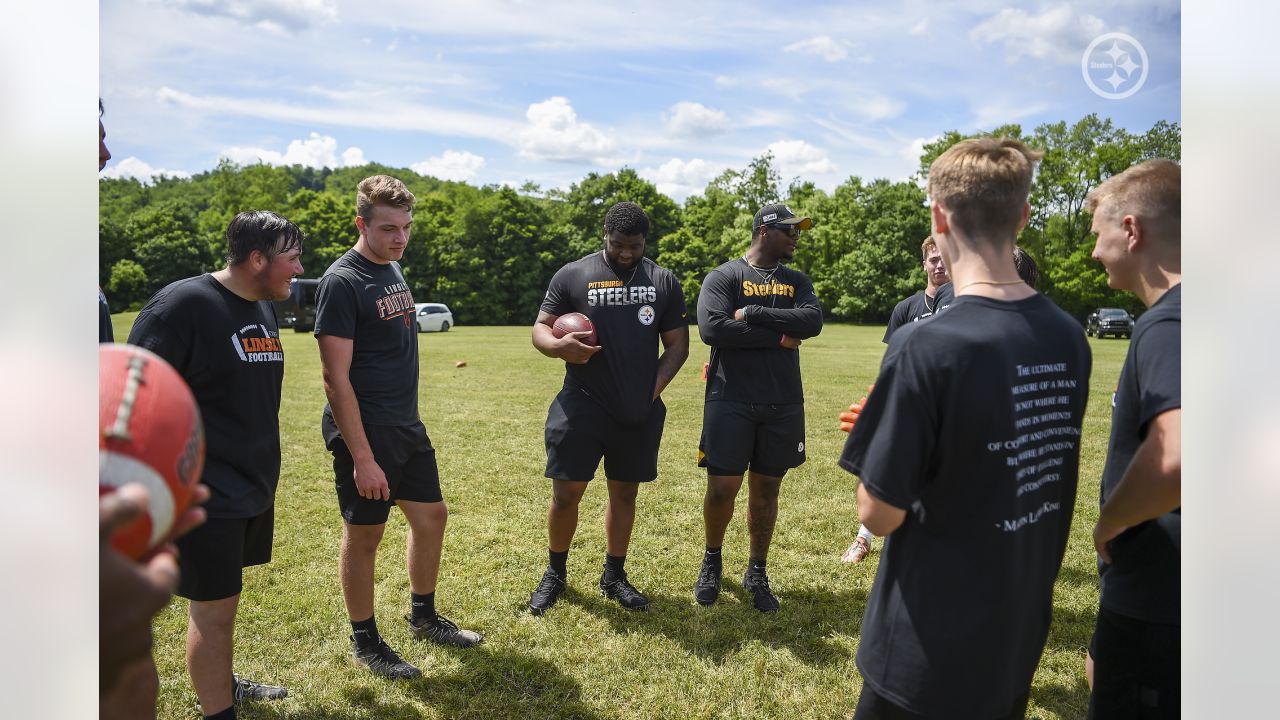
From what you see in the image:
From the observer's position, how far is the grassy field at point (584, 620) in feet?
12.0

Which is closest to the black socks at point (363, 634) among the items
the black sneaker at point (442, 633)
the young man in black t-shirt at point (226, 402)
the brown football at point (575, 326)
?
the black sneaker at point (442, 633)

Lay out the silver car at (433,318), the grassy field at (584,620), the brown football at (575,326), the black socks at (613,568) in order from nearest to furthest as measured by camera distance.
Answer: the grassy field at (584,620) < the brown football at (575,326) < the black socks at (613,568) < the silver car at (433,318)

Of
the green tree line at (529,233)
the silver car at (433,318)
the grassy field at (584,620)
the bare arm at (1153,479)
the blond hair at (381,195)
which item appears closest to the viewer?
the bare arm at (1153,479)

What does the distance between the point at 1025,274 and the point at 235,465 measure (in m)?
4.46

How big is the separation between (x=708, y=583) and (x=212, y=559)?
298 cm

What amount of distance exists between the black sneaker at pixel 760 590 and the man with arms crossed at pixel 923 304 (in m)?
0.73

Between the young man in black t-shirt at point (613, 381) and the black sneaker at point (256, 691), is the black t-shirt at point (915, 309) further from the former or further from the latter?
the black sneaker at point (256, 691)

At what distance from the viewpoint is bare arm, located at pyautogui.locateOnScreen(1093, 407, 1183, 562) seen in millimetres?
1955

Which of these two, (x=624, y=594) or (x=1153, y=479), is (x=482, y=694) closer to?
(x=624, y=594)

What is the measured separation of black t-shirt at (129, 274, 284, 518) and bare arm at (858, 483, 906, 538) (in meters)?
2.24

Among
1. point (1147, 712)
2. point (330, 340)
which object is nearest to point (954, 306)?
point (1147, 712)
